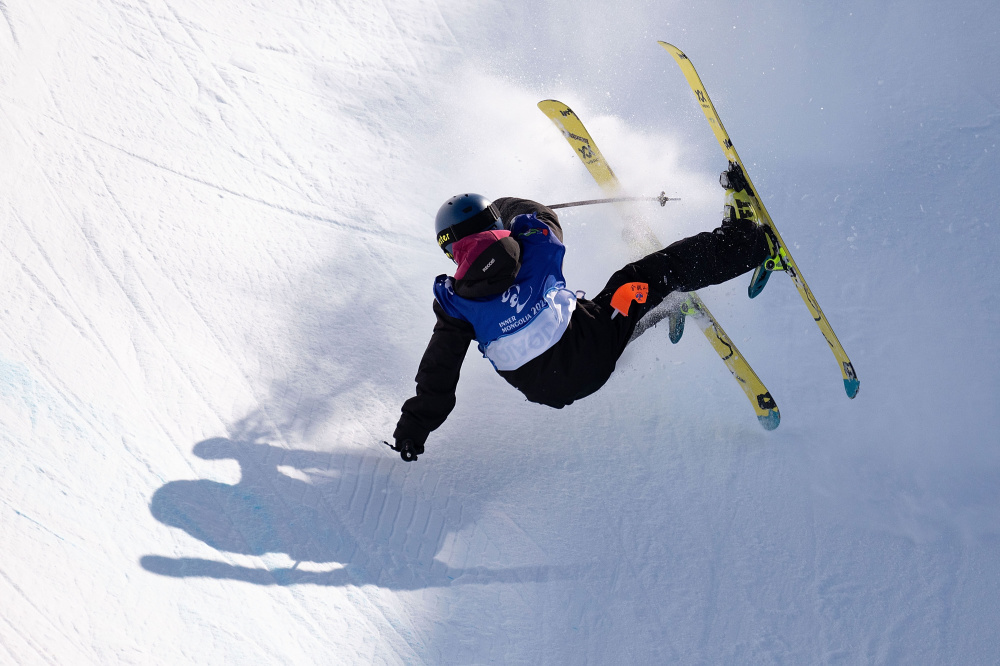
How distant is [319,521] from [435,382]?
2.28 ft

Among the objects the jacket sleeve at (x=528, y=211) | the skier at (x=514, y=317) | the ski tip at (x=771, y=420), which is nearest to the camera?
the skier at (x=514, y=317)

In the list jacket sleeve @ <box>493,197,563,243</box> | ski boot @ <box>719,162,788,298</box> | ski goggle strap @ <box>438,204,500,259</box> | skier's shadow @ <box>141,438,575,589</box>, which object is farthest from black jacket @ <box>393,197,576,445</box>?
ski boot @ <box>719,162,788,298</box>

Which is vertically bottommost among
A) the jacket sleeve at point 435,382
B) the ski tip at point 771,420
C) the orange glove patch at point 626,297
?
the ski tip at point 771,420

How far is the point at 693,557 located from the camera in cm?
262

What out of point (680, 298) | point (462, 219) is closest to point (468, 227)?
point (462, 219)

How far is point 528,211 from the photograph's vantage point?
2.97 m

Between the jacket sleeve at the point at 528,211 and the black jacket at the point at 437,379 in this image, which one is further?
the jacket sleeve at the point at 528,211

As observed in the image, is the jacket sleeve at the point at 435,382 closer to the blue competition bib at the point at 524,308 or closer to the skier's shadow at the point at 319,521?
the blue competition bib at the point at 524,308

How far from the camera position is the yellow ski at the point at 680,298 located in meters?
3.40

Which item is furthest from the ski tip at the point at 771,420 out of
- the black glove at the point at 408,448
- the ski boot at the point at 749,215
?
the black glove at the point at 408,448

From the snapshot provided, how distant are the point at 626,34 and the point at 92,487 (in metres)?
5.93

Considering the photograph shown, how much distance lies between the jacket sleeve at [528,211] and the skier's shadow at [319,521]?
1.20 metres

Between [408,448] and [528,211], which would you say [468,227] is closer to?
[528,211]

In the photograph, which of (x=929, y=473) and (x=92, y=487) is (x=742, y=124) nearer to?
(x=929, y=473)
